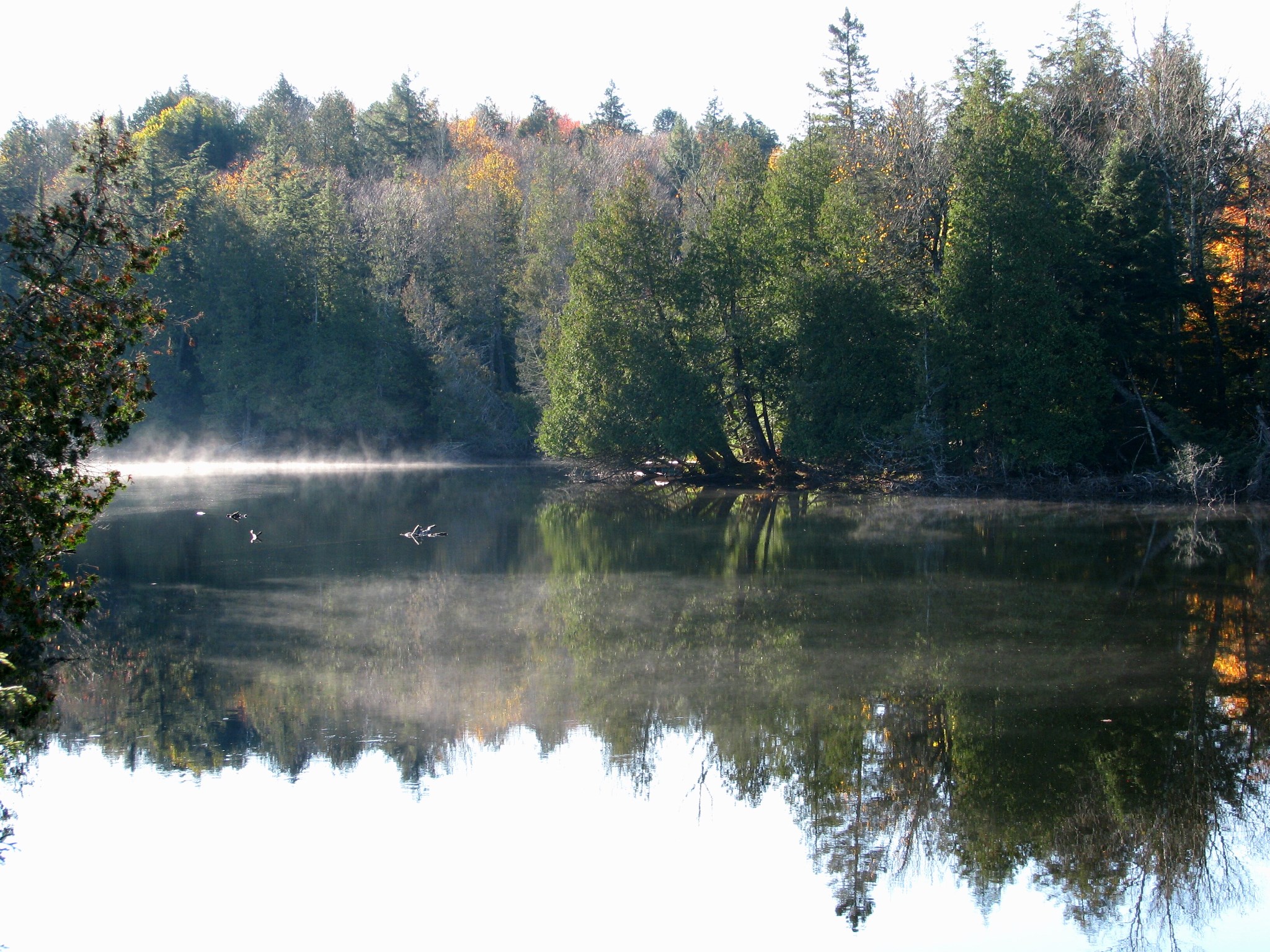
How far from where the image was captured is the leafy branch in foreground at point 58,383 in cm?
689

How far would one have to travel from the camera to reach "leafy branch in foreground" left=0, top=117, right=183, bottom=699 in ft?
22.6

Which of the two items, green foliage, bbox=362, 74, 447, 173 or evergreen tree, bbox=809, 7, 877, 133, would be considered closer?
evergreen tree, bbox=809, 7, 877, 133

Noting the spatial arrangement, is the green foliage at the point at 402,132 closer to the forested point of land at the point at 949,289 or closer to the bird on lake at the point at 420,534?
the forested point of land at the point at 949,289

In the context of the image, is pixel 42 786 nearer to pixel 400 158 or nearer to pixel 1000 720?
pixel 1000 720

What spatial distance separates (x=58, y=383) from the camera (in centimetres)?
708

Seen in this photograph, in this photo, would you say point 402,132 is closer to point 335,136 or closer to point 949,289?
point 335,136

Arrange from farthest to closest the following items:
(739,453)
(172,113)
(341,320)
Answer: (172,113) → (341,320) → (739,453)

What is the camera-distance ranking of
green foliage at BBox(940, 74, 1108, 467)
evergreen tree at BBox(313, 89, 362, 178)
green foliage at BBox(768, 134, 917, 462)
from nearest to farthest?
green foliage at BBox(940, 74, 1108, 467), green foliage at BBox(768, 134, 917, 462), evergreen tree at BBox(313, 89, 362, 178)

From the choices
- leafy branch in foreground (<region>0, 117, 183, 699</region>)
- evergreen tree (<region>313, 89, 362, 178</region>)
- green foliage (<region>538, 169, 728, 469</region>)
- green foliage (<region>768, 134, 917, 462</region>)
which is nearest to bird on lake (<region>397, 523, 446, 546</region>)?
green foliage (<region>538, 169, 728, 469</region>)

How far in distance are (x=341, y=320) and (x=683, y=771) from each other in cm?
4097

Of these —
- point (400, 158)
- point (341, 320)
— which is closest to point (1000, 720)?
point (341, 320)

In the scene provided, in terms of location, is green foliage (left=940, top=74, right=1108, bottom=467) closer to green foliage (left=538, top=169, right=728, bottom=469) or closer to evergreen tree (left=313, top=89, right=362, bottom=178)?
green foliage (left=538, top=169, right=728, bottom=469)

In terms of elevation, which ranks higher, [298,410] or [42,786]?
[298,410]

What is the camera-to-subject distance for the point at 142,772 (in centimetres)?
875
